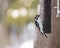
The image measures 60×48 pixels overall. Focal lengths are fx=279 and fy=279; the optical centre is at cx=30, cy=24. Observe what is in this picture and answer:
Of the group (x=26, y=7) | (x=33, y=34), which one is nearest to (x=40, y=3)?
(x=26, y=7)

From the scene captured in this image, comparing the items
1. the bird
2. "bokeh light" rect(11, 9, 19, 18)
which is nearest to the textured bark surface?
the bird

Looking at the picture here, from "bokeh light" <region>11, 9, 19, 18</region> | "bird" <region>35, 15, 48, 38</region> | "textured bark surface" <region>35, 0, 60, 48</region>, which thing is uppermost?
"bokeh light" <region>11, 9, 19, 18</region>

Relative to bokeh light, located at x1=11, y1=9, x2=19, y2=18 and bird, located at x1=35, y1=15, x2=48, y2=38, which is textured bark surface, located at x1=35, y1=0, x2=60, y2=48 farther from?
bokeh light, located at x1=11, y1=9, x2=19, y2=18

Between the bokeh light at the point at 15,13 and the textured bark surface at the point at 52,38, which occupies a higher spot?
the bokeh light at the point at 15,13

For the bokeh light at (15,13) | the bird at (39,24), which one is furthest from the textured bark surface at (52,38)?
the bokeh light at (15,13)

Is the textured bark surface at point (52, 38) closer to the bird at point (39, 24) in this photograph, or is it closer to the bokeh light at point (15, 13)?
the bird at point (39, 24)

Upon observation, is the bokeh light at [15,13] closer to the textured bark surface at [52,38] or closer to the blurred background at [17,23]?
the blurred background at [17,23]

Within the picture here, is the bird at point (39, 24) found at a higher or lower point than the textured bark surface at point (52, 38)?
higher

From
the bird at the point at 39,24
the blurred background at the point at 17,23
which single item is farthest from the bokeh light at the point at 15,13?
the bird at the point at 39,24

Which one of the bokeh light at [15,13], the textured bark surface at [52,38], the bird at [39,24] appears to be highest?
the bokeh light at [15,13]
